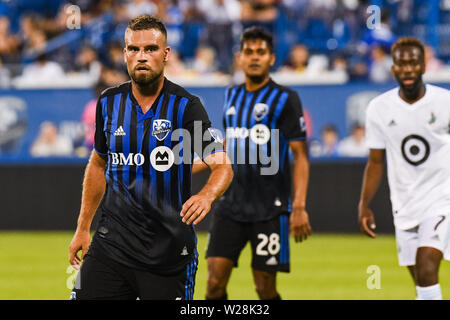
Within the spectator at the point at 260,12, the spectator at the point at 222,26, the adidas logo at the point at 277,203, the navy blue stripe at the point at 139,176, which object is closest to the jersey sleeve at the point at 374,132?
the adidas logo at the point at 277,203

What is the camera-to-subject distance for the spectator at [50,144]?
577 inches

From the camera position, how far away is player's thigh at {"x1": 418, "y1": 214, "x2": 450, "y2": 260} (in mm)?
6137

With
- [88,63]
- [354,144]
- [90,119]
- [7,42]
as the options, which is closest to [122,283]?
[90,119]

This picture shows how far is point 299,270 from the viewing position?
1085 cm

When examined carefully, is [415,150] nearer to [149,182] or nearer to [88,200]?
[149,182]

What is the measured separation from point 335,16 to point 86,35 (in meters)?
4.79

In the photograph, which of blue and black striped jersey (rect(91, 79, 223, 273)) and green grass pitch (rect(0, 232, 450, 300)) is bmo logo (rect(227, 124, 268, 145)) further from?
blue and black striped jersey (rect(91, 79, 223, 273))

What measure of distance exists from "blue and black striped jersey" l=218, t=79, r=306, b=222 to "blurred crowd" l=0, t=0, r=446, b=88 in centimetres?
764

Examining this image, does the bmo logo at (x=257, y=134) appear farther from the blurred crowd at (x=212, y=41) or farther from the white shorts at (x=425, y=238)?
the blurred crowd at (x=212, y=41)

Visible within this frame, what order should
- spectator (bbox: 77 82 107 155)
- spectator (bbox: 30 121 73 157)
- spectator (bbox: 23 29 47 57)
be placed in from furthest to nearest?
spectator (bbox: 23 29 47 57) < spectator (bbox: 30 121 73 157) < spectator (bbox: 77 82 107 155)

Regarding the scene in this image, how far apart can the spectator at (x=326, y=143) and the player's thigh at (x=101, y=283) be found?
9.73m

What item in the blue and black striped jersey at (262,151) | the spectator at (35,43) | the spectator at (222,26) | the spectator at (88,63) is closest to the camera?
the blue and black striped jersey at (262,151)

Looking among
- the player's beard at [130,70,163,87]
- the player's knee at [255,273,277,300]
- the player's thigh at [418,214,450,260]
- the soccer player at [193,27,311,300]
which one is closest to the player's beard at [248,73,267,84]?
the soccer player at [193,27,311,300]
